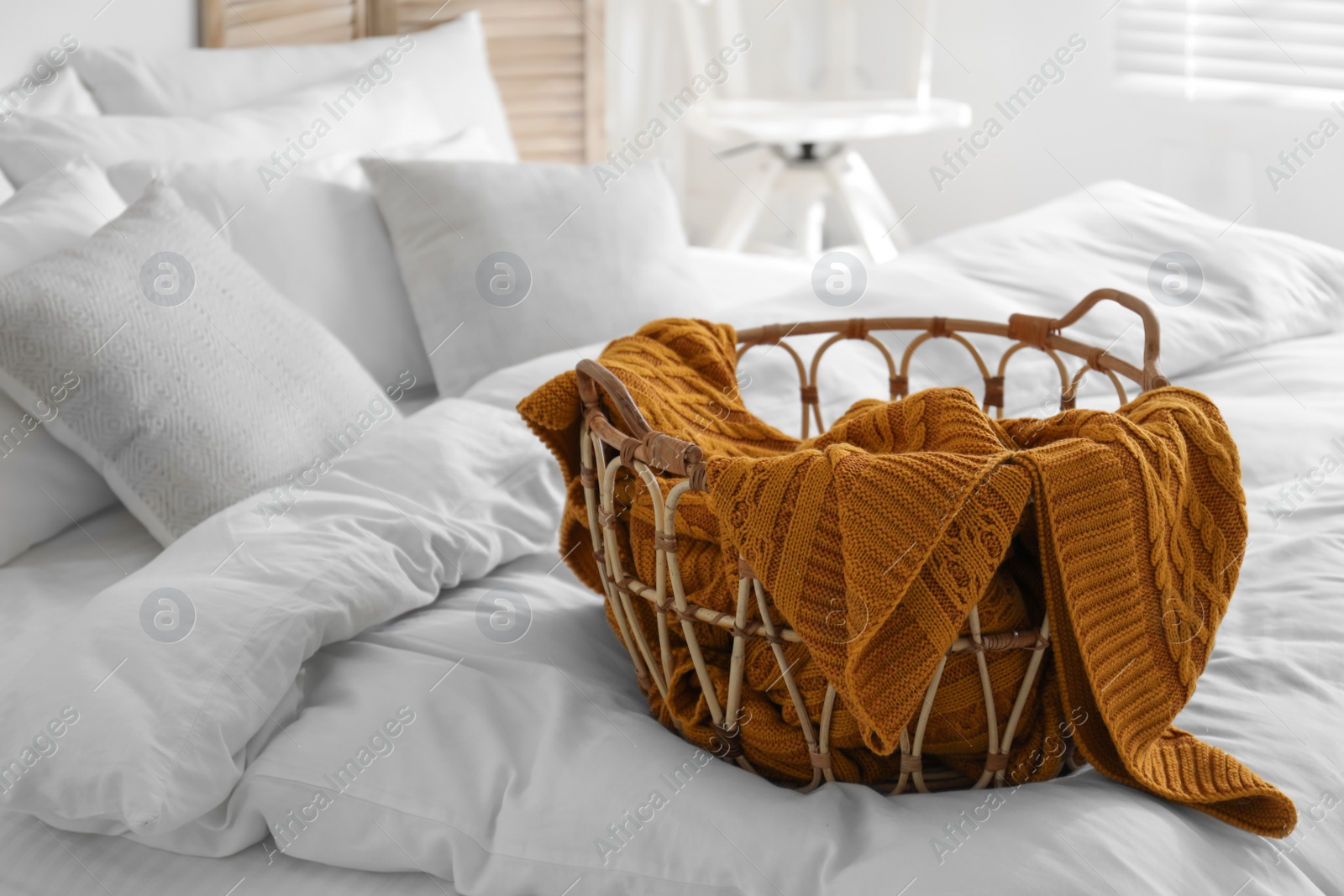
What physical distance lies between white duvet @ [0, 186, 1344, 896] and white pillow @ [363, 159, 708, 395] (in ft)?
1.32

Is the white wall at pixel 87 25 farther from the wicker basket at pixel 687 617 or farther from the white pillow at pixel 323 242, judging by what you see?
the wicker basket at pixel 687 617

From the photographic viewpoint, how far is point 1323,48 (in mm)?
2469

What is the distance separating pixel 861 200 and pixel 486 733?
241 centimetres

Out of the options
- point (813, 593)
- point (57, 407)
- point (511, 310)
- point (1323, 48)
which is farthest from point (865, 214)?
point (813, 593)

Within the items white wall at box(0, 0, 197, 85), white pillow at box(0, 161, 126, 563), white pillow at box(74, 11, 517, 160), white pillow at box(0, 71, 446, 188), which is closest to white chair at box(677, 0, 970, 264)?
white pillow at box(74, 11, 517, 160)

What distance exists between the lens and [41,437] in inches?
41.1

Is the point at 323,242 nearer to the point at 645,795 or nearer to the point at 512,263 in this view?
the point at 512,263

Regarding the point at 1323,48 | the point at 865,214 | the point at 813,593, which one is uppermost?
the point at 1323,48

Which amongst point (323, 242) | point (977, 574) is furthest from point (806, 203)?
point (977, 574)

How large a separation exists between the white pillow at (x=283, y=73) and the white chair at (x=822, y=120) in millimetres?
825

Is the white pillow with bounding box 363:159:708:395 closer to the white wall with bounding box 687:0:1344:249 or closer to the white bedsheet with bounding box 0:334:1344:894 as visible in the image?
the white bedsheet with bounding box 0:334:1344:894

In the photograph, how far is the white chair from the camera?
266 cm

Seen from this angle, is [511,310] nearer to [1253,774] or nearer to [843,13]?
[1253,774]

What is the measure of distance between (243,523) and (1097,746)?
609 millimetres
